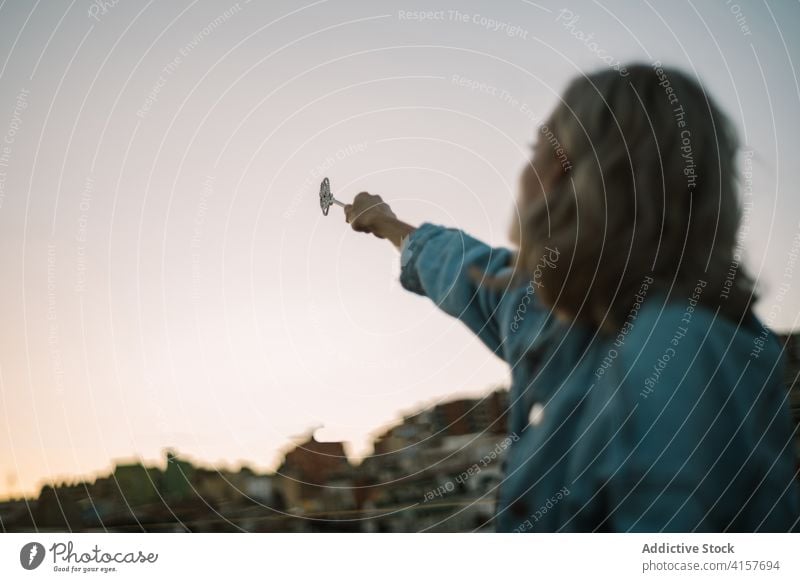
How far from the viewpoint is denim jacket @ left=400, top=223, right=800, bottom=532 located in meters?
1.07

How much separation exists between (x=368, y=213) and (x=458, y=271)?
7.6 inches

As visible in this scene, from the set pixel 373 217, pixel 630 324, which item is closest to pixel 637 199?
pixel 630 324

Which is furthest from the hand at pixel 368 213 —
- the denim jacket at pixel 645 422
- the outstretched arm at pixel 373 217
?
the denim jacket at pixel 645 422

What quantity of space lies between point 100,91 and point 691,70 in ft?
2.93

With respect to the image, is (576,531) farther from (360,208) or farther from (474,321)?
(360,208)

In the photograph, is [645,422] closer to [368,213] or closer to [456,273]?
[456,273]

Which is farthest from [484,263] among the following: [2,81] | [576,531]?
[2,81]

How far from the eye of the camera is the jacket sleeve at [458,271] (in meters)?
1.24

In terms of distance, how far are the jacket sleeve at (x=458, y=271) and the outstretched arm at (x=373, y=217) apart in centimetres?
5

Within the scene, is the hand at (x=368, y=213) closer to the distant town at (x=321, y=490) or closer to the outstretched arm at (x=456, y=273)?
the outstretched arm at (x=456, y=273)

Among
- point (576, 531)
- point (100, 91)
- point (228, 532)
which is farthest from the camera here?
point (100, 91)

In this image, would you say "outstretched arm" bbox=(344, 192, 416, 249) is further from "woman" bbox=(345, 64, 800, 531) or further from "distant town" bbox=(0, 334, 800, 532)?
"distant town" bbox=(0, 334, 800, 532)

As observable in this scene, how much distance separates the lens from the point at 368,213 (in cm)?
136

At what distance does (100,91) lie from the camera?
4.68ft
